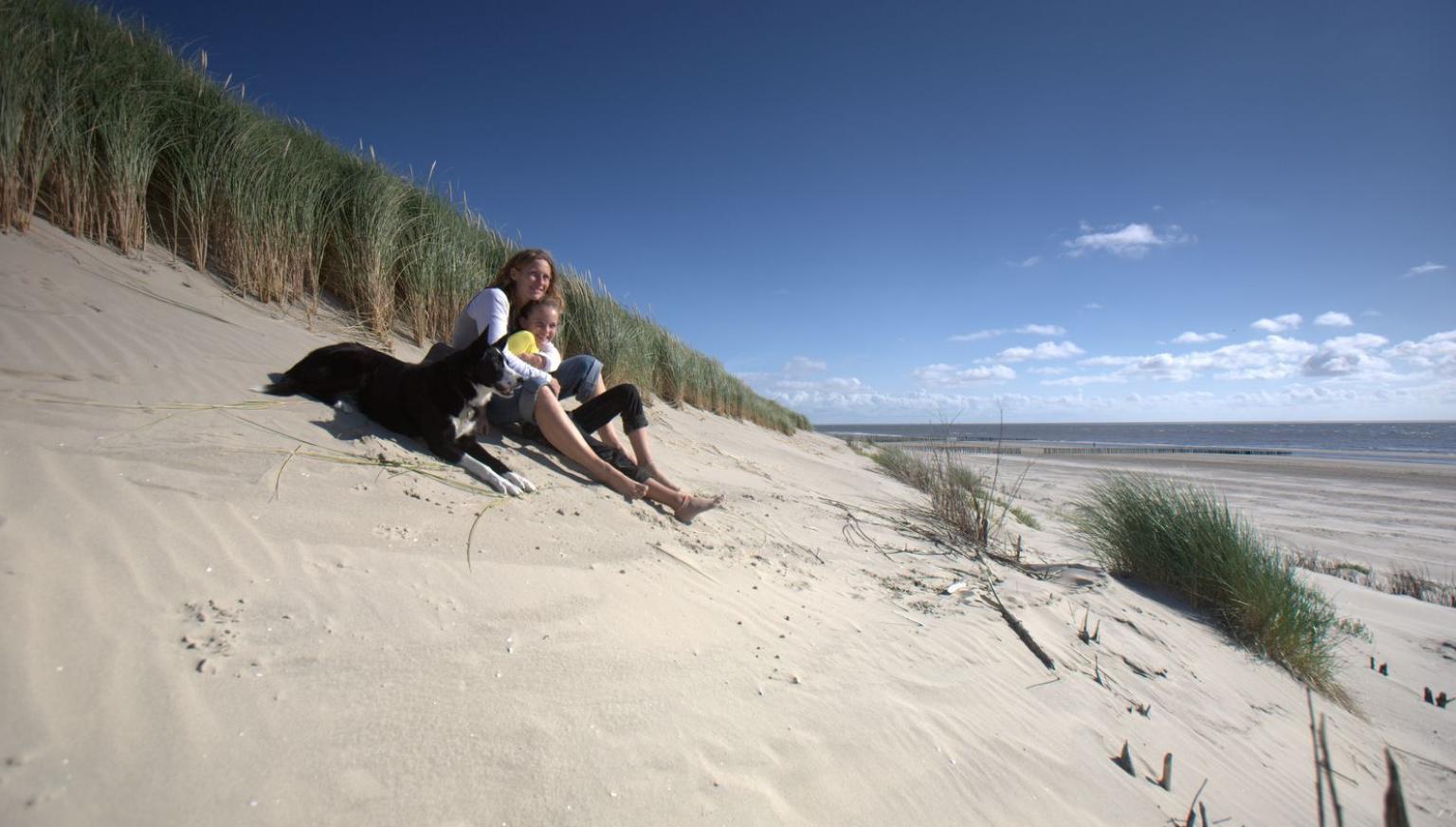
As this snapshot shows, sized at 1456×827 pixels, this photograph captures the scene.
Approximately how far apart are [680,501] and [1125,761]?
2.21 meters

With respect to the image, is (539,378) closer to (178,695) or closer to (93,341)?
(93,341)

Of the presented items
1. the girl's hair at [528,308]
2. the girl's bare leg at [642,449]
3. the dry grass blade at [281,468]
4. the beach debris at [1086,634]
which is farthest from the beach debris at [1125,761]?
the girl's hair at [528,308]

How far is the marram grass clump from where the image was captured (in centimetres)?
341

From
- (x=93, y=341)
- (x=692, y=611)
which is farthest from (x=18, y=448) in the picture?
(x=692, y=611)

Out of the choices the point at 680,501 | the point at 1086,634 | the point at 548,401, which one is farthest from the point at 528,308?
the point at 1086,634

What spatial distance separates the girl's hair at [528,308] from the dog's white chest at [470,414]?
0.73 metres

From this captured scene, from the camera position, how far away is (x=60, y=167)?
386cm

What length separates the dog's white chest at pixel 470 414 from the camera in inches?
126

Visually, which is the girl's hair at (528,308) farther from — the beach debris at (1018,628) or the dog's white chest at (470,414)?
the beach debris at (1018,628)

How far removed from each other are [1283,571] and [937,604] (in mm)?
2517

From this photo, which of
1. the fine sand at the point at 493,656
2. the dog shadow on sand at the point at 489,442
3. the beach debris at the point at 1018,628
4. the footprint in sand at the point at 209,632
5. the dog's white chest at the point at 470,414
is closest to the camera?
the fine sand at the point at 493,656

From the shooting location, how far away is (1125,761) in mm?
2035

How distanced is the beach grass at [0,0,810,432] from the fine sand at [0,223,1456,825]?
0.47 meters

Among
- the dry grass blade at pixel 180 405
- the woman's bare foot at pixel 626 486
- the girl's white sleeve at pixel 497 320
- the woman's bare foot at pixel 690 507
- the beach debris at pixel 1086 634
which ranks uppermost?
the girl's white sleeve at pixel 497 320
